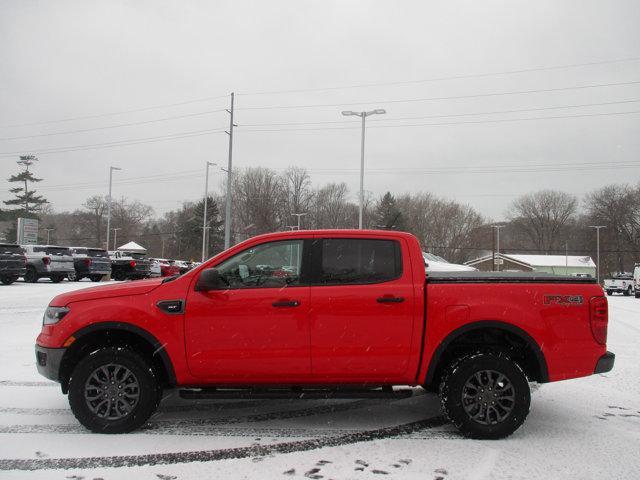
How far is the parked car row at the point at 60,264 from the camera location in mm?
21109

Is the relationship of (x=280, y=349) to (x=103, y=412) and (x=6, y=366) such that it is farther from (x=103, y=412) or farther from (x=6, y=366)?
(x=6, y=366)

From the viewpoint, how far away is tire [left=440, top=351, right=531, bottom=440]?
456 cm

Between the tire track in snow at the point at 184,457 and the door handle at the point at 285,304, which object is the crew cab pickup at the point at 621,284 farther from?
the door handle at the point at 285,304

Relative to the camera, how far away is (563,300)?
4.68 metres

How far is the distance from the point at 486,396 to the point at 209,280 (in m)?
2.61

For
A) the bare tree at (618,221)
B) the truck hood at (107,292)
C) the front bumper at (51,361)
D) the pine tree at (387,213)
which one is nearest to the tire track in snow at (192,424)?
the front bumper at (51,361)

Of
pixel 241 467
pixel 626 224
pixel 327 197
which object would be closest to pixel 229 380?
pixel 241 467

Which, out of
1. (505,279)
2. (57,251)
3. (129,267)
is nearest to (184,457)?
(505,279)

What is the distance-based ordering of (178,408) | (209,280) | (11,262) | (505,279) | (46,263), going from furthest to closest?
(46,263) → (11,262) → (178,408) → (505,279) → (209,280)

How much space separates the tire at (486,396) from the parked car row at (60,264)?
68.9ft

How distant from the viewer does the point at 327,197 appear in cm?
7731

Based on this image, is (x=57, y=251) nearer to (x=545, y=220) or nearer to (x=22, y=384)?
(x=22, y=384)

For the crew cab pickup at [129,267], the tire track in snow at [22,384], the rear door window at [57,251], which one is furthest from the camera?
the crew cab pickup at [129,267]

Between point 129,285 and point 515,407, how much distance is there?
3.61 m
